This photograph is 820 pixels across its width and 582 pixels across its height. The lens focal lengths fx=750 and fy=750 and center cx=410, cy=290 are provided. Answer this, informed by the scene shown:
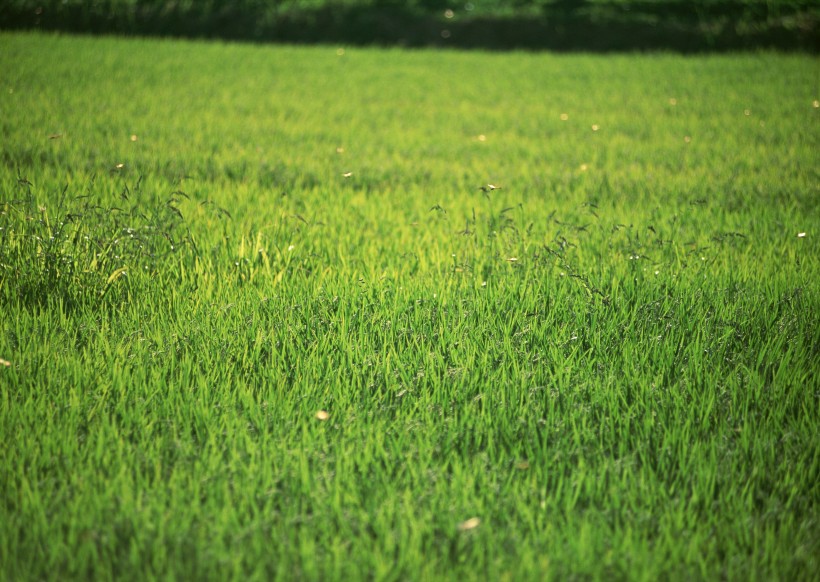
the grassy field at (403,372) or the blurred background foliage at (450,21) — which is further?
the blurred background foliage at (450,21)

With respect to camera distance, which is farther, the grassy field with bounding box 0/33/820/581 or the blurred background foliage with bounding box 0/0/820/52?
the blurred background foliage with bounding box 0/0/820/52

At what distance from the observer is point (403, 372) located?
234 centimetres

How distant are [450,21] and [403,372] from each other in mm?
11512

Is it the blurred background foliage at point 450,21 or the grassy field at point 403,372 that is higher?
the blurred background foliage at point 450,21

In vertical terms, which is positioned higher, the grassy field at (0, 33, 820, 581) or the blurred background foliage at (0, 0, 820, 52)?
the blurred background foliage at (0, 0, 820, 52)

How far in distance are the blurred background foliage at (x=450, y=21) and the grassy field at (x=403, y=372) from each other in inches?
300

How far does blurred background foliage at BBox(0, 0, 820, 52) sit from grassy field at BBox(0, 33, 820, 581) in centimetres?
761

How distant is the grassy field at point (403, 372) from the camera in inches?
65.1

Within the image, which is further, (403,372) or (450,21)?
(450,21)

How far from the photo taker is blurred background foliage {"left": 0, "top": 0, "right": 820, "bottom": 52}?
11.9 m

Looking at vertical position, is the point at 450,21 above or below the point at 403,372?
above

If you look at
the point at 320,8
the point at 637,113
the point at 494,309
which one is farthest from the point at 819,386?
the point at 320,8

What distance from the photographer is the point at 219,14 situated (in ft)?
41.3

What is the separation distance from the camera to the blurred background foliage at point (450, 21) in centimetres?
1191
